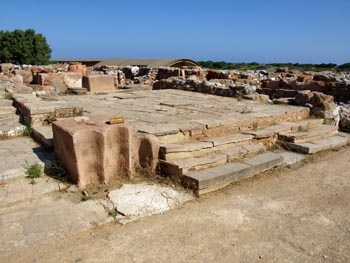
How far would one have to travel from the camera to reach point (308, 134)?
6.07 m

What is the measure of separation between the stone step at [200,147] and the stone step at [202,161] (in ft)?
0.25

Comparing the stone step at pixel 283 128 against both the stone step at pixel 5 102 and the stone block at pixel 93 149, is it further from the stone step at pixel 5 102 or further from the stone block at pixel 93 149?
the stone step at pixel 5 102

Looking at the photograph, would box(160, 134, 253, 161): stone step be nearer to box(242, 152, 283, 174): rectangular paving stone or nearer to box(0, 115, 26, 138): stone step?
box(242, 152, 283, 174): rectangular paving stone

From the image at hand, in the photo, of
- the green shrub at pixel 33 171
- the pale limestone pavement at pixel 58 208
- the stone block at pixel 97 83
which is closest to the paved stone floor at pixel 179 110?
the pale limestone pavement at pixel 58 208

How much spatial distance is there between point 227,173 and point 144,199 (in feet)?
3.67

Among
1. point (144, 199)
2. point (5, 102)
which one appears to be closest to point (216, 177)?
point (144, 199)

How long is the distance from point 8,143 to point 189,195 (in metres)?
2.90

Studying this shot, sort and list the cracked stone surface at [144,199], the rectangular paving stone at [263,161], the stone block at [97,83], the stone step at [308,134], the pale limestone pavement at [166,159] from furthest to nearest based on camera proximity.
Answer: the stone block at [97,83], the stone step at [308,134], the rectangular paving stone at [263,161], the cracked stone surface at [144,199], the pale limestone pavement at [166,159]

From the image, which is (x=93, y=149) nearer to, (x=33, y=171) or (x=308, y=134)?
(x=33, y=171)

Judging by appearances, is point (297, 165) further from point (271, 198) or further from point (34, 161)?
point (34, 161)

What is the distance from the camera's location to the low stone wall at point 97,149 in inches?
154

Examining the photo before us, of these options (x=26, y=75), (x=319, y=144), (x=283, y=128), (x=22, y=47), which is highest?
(x=22, y=47)

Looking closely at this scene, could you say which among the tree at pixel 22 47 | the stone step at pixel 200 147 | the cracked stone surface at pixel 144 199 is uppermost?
the tree at pixel 22 47

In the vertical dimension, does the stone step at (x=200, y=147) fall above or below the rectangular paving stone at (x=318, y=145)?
above
